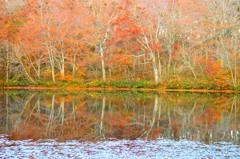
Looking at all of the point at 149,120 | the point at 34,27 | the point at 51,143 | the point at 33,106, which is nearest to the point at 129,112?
the point at 149,120

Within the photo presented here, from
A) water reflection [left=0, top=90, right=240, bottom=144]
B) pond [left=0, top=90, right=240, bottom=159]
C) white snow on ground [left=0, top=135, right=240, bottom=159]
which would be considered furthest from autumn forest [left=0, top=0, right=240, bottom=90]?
white snow on ground [left=0, top=135, right=240, bottom=159]

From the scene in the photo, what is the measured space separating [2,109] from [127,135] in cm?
1238

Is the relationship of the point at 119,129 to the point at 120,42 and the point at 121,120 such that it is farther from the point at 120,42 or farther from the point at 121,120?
the point at 120,42

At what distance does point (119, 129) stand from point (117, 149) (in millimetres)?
4729

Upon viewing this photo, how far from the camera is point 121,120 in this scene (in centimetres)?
2202

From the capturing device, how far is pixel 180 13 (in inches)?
1763

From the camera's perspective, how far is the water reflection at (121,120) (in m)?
17.4

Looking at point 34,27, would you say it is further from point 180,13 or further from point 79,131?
point 79,131

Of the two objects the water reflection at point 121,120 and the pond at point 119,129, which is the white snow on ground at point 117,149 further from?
the water reflection at point 121,120

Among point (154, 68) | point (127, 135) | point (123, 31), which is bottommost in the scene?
point (127, 135)

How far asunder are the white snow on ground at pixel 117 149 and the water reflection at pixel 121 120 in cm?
109

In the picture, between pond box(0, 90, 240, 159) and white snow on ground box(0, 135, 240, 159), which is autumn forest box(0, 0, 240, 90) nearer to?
pond box(0, 90, 240, 159)

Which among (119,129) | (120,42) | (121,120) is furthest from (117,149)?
(120,42)

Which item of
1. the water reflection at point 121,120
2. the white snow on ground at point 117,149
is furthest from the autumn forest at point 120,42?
the white snow on ground at point 117,149
